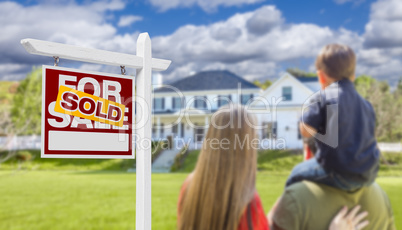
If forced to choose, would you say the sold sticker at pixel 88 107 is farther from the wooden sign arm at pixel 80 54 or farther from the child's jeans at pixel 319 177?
the child's jeans at pixel 319 177

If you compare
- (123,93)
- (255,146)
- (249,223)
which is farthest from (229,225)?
(123,93)

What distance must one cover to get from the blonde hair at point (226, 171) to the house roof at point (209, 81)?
15.0 metres

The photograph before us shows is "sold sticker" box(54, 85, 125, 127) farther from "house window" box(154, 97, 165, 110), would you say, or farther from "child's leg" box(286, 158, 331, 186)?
"house window" box(154, 97, 165, 110)

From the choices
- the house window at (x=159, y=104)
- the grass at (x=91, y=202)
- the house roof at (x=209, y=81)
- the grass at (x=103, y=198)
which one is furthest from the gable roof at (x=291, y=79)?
the house window at (x=159, y=104)

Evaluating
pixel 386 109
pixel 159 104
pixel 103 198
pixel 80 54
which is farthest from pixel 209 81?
pixel 80 54

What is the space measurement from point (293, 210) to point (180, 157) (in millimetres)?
12040

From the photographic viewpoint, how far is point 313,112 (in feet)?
6.02

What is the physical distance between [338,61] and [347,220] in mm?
707

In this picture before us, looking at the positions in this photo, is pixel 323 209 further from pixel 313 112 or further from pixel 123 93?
pixel 123 93

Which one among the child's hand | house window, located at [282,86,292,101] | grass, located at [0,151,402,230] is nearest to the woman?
the child's hand

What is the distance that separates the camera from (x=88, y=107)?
→ 2.17 meters

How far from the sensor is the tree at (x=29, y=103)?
19.3m

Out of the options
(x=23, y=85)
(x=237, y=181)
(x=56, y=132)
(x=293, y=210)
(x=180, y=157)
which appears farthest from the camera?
(x=23, y=85)

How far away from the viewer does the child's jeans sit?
1809 millimetres
